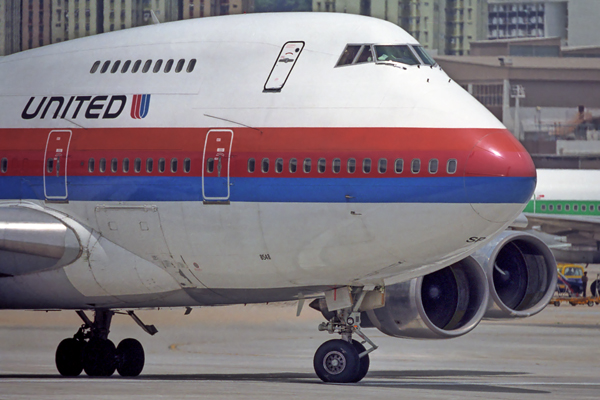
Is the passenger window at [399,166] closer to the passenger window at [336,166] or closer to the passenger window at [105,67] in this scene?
the passenger window at [336,166]

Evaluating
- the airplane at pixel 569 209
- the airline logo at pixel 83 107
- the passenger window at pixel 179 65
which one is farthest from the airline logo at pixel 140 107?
the airplane at pixel 569 209

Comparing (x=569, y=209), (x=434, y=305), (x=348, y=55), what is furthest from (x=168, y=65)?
(x=569, y=209)

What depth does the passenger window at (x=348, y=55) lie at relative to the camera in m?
16.4

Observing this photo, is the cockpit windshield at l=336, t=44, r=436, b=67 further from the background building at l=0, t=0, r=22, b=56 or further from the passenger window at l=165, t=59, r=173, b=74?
the background building at l=0, t=0, r=22, b=56

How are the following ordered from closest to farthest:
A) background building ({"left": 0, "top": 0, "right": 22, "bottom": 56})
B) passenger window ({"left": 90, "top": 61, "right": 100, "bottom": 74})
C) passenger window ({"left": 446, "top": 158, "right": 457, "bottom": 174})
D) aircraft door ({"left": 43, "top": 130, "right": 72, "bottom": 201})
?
passenger window ({"left": 446, "top": 158, "right": 457, "bottom": 174})
aircraft door ({"left": 43, "top": 130, "right": 72, "bottom": 201})
passenger window ({"left": 90, "top": 61, "right": 100, "bottom": 74})
background building ({"left": 0, "top": 0, "right": 22, "bottom": 56})

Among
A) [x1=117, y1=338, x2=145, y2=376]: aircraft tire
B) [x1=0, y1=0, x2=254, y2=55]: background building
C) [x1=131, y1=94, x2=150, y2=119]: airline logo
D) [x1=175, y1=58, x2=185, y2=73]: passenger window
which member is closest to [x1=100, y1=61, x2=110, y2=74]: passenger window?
[x1=131, y1=94, x2=150, y2=119]: airline logo

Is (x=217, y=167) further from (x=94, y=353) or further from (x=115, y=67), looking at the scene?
(x=94, y=353)

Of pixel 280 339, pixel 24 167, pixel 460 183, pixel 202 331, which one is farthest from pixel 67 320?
pixel 460 183

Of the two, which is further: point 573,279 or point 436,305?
point 573,279

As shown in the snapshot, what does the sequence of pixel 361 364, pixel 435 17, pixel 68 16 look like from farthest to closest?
pixel 435 17 → pixel 68 16 → pixel 361 364

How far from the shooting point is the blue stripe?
15227mm

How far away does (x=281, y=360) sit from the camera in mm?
24312

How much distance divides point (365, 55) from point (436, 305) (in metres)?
4.56

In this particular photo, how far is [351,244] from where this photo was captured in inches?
627
